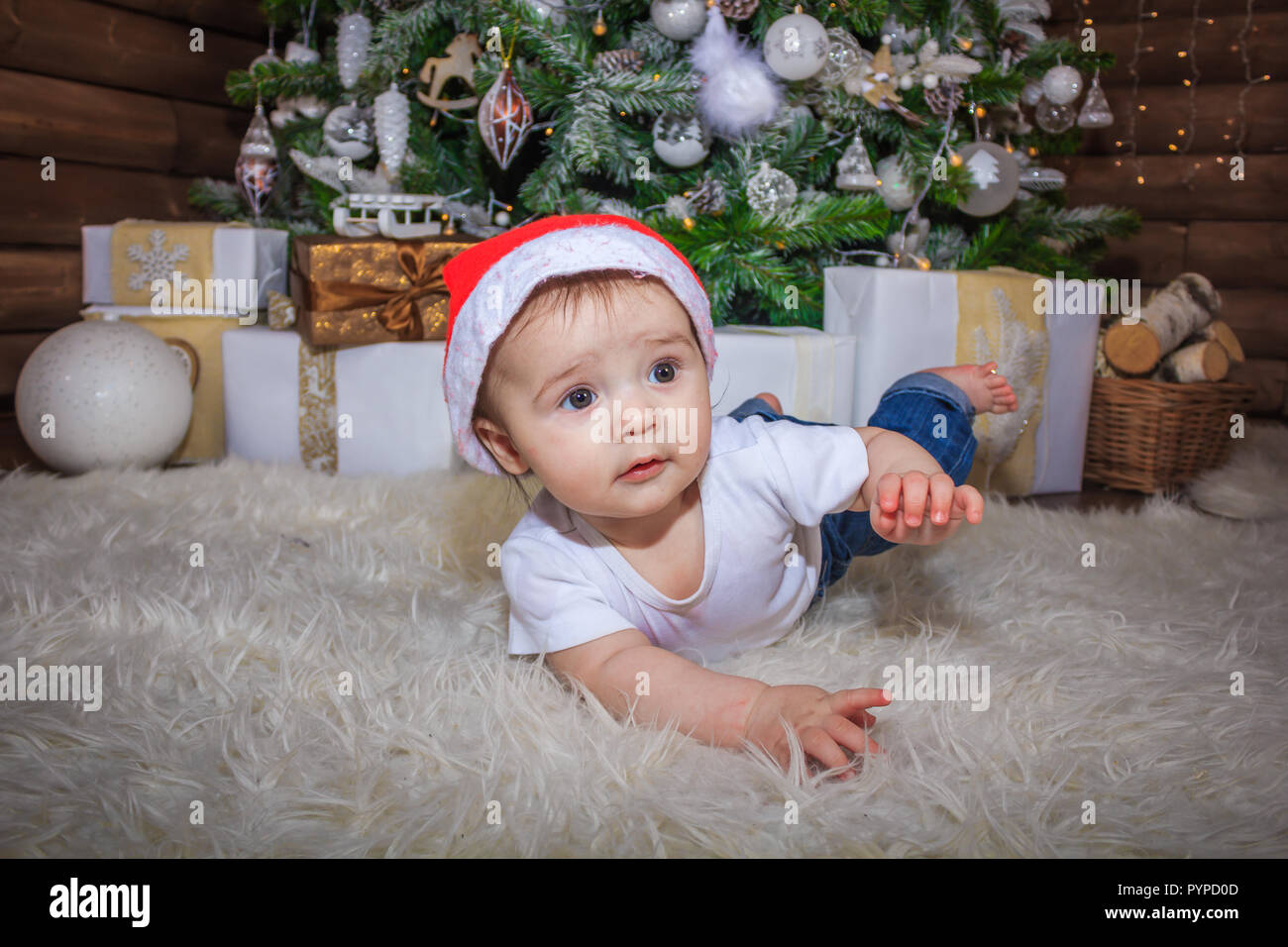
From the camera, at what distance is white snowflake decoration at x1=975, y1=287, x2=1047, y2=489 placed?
66.5 inches

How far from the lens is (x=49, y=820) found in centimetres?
66

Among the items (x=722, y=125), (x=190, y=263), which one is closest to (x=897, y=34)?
(x=722, y=125)

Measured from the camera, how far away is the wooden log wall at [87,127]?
2072mm

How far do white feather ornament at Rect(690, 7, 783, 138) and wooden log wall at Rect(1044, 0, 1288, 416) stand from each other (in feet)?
4.64

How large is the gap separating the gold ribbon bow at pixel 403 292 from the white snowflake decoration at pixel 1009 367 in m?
0.99

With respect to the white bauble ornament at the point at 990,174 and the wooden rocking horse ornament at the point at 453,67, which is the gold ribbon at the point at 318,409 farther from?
the white bauble ornament at the point at 990,174

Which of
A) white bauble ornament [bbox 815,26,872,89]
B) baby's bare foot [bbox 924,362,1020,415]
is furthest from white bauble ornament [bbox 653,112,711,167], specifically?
baby's bare foot [bbox 924,362,1020,415]

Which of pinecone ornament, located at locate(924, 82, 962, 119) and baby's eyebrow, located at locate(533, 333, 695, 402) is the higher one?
pinecone ornament, located at locate(924, 82, 962, 119)

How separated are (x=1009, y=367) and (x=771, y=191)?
528 millimetres

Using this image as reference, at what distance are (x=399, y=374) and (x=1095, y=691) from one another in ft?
4.39

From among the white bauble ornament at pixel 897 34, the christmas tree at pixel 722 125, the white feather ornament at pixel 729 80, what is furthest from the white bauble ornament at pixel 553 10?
the white bauble ornament at pixel 897 34

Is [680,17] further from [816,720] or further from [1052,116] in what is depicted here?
[816,720]

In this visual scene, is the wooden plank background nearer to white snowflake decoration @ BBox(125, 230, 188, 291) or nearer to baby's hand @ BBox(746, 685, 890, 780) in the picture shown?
white snowflake decoration @ BBox(125, 230, 188, 291)

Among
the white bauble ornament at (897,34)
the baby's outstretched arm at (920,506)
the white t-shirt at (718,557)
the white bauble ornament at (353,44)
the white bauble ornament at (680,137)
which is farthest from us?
the white bauble ornament at (353,44)
